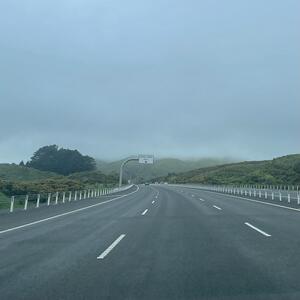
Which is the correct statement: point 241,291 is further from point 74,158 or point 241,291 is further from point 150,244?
point 74,158

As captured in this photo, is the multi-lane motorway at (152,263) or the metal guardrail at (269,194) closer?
the multi-lane motorway at (152,263)

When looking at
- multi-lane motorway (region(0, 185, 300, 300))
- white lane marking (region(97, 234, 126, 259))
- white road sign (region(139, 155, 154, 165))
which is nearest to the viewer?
multi-lane motorway (region(0, 185, 300, 300))

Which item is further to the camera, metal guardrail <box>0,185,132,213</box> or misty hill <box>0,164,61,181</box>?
misty hill <box>0,164,61,181</box>

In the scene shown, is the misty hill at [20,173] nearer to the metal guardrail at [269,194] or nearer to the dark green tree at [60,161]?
the dark green tree at [60,161]

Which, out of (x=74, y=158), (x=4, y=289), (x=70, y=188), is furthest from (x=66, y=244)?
(x=74, y=158)

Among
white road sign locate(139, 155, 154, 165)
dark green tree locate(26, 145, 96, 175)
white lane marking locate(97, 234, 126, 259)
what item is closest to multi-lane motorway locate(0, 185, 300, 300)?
white lane marking locate(97, 234, 126, 259)

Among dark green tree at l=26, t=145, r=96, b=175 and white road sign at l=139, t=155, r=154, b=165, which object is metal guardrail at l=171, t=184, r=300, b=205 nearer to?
white road sign at l=139, t=155, r=154, b=165

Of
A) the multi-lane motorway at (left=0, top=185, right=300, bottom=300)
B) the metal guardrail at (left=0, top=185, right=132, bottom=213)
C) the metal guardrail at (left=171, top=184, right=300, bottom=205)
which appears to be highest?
the metal guardrail at (left=171, top=184, right=300, bottom=205)

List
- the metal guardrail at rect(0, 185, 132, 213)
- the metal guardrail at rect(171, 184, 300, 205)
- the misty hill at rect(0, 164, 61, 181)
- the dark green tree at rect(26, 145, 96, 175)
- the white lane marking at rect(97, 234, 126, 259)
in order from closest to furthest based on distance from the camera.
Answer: the white lane marking at rect(97, 234, 126, 259) < the metal guardrail at rect(0, 185, 132, 213) < the metal guardrail at rect(171, 184, 300, 205) < the misty hill at rect(0, 164, 61, 181) < the dark green tree at rect(26, 145, 96, 175)

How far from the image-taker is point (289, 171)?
10369cm

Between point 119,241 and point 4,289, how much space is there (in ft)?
19.8

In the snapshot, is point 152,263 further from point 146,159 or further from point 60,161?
point 60,161

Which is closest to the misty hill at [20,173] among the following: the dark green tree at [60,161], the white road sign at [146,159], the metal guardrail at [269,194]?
the dark green tree at [60,161]

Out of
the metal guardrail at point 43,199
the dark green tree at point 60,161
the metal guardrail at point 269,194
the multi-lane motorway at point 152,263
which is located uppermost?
the dark green tree at point 60,161
